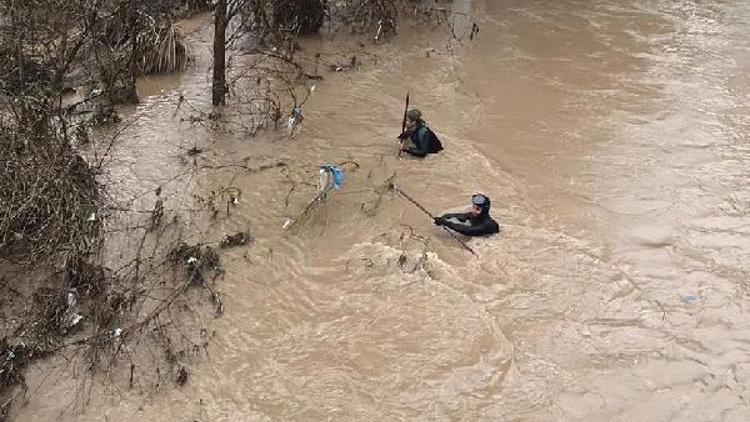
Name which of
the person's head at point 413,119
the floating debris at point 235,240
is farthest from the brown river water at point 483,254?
the person's head at point 413,119

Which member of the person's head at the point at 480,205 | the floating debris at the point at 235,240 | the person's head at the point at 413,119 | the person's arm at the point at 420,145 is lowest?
the floating debris at the point at 235,240

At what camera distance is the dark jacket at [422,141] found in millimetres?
8945

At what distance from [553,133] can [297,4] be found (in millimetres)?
5005

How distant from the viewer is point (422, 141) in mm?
9000

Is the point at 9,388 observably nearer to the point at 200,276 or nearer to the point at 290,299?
the point at 200,276

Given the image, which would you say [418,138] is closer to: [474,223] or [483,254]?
[474,223]

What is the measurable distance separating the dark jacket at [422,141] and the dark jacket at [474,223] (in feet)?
5.20

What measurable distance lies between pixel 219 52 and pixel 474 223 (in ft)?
14.8

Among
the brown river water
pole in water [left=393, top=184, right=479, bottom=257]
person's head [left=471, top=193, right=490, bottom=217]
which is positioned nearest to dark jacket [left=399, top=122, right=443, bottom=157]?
the brown river water

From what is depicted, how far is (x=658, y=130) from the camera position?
400 inches

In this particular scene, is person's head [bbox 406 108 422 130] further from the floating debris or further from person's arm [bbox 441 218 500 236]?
the floating debris

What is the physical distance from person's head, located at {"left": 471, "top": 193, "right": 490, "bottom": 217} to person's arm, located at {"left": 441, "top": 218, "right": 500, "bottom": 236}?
0.12 metres

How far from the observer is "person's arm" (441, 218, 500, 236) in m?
7.46

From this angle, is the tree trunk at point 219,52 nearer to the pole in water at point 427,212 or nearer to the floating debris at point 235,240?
the pole in water at point 427,212
